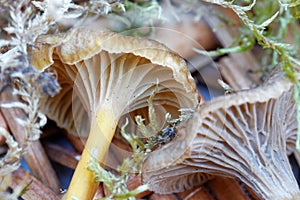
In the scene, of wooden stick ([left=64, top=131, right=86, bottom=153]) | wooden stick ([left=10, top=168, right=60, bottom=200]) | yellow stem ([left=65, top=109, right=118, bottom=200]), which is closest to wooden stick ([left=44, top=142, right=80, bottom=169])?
wooden stick ([left=64, top=131, right=86, bottom=153])

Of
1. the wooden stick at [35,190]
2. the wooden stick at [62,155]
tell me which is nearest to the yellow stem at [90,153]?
the wooden stick at [35,190]

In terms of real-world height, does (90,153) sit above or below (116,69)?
below

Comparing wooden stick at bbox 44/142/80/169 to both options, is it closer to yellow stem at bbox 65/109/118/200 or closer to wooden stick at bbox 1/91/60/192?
wooden stick at bbox 1/91/60/192

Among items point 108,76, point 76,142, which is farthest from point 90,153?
point 76,142

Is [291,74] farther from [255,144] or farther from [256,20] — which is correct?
[256,20]

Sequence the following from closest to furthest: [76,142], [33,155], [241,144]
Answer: [241,144] → [33,155] → [76,142]

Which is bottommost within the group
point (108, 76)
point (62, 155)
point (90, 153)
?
point (62, 155)

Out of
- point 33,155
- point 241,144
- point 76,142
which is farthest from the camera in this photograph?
point 76,142

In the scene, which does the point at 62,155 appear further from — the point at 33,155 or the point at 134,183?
the point at 134,183
